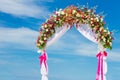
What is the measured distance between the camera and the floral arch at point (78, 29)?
18.4 metres

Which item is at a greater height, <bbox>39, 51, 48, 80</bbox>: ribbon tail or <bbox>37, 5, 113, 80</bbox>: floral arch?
<bbox>37, 5, 113, 80</bbox>: floral arch

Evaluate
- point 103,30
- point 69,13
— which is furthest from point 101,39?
point 69,13

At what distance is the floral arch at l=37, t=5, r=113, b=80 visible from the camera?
18.4 meters

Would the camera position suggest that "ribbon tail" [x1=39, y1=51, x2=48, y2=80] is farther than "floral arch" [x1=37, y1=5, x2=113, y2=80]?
Yes

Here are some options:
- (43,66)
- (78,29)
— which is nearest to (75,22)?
(78,29)

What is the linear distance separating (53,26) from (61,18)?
476 millimetres

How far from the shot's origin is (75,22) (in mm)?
18688

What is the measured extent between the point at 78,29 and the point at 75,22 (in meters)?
0.32

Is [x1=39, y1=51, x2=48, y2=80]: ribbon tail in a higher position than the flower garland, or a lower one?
lower

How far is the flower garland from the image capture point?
18438mm

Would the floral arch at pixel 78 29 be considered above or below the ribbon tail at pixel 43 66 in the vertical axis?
above

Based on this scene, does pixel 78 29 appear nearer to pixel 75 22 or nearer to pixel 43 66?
pixel 75 22

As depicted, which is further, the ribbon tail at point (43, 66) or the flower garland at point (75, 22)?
the ribbon tail at point (43, 66)

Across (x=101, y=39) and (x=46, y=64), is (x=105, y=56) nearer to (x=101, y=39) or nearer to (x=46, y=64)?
(x=101, y=39)
